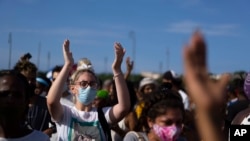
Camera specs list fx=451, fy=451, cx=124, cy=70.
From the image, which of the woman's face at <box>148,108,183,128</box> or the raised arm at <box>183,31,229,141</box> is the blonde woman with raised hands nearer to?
the woman's face at <box>148,108,183,128</box>

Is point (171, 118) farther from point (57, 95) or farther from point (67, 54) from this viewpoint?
point (67, 54)

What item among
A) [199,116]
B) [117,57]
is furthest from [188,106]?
[199,116]

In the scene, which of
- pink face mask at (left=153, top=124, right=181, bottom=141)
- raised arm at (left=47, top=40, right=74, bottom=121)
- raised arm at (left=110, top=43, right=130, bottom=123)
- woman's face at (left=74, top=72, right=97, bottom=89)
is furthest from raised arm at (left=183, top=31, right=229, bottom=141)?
woman's face at (left=74, top=72, right=97, bottom=89)

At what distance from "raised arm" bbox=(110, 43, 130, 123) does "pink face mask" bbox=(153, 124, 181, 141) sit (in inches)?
35.5

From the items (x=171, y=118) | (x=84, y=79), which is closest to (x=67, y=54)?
(x=84, y=79)

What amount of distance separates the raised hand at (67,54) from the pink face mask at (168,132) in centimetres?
121

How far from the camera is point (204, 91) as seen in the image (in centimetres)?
137

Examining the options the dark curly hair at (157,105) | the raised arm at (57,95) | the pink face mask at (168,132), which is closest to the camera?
the pink face mask at (168,132)

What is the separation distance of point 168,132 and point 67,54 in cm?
142

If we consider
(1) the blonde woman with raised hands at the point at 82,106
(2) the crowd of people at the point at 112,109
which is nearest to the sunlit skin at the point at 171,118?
(2) the crowd of people at the point at 112,109

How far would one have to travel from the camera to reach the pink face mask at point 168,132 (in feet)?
11.1

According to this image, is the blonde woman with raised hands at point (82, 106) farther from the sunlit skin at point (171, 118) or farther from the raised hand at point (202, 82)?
the raised hand at point (202, 82)

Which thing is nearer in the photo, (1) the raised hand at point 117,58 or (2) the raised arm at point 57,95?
(2) the raised arm at point 57,95

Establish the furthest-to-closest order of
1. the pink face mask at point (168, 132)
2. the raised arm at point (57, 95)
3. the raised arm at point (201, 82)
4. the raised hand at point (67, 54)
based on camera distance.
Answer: the raised hand at point (67, 54) < the raised arm at point (57, 95) < the pink face mask at point (168, 132) < the raised arm at point (201, 82)
